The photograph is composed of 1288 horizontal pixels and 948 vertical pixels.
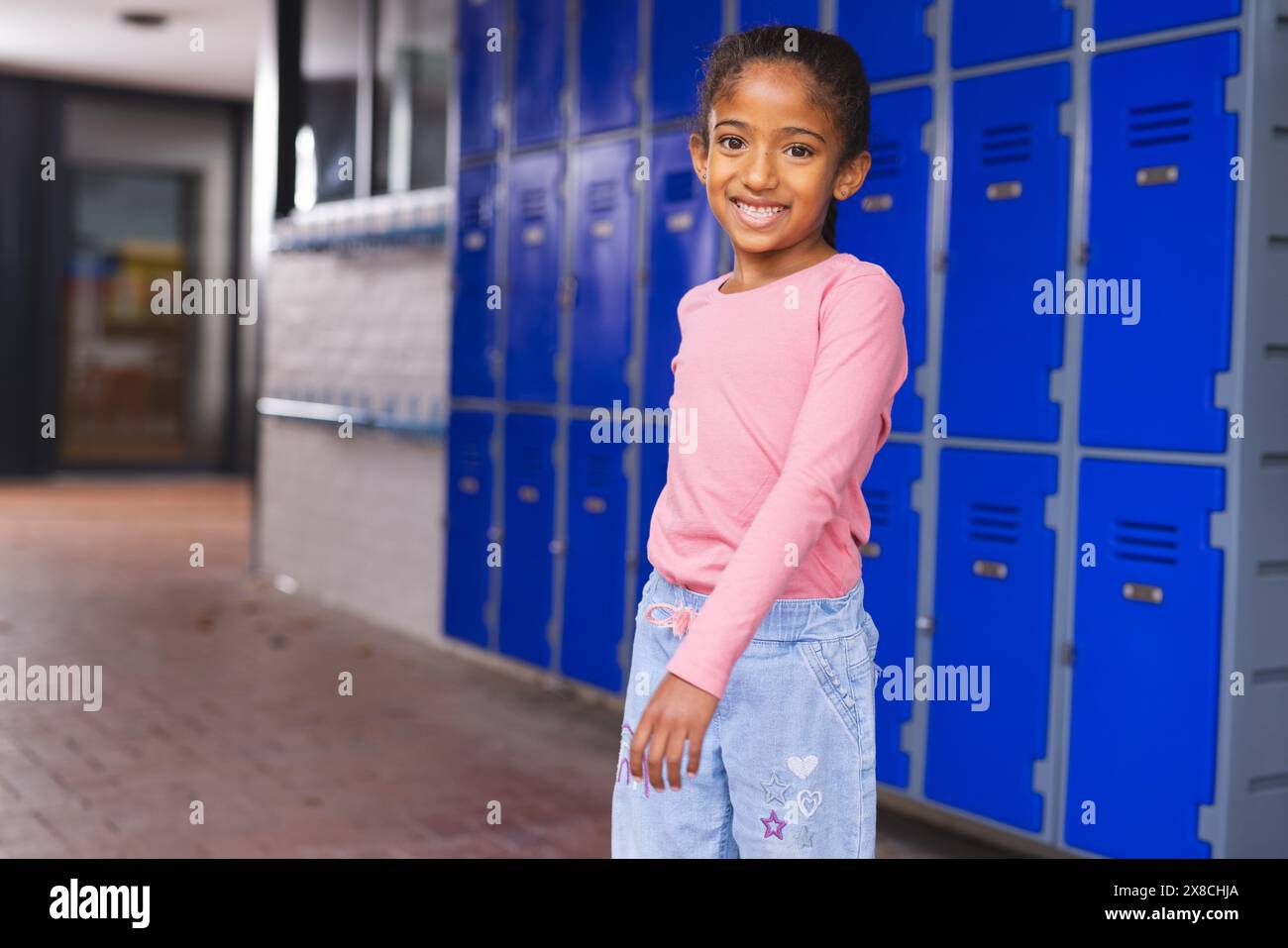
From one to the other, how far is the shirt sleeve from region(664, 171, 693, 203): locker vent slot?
10.7ft

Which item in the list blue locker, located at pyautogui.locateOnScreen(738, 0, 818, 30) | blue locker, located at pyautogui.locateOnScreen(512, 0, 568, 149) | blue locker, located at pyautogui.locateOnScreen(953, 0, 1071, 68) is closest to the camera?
blue locker, located at pyautogui.locateOnScreen(953, 0, 1071, 68)

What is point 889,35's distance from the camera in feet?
12.3

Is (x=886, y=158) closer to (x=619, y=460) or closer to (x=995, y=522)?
(x=995, y=522)

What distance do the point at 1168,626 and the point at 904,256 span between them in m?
1.15

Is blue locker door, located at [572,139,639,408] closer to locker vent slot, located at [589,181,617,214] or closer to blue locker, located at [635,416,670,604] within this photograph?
locker vent slot, located at [589,181,617,214]

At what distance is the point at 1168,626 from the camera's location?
3109mm

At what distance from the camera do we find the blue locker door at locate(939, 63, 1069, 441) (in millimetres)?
3340

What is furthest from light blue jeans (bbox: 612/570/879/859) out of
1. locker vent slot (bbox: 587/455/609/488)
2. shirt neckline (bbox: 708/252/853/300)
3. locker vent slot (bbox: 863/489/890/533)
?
locker vent slot (bbox: 587/455/609/488)

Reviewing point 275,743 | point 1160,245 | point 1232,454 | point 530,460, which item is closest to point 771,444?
point 1232,454

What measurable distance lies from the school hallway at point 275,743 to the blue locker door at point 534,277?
1.19m

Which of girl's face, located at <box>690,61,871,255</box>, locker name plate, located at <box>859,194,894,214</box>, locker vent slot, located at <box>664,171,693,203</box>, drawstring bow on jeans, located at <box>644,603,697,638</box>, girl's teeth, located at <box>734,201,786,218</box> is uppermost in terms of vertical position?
locker vent slot, located at <box>664,171,693,203</box>

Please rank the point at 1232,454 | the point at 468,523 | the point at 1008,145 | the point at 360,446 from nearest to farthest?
the point at 1232,454, the point at 1008,145, the point at 468,523, the point at 360,446

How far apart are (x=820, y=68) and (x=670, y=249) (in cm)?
328
